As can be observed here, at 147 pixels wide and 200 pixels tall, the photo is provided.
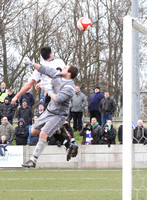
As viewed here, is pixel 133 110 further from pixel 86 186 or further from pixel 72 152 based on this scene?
pixel 86 186

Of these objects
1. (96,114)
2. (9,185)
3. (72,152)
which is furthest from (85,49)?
(72,152)

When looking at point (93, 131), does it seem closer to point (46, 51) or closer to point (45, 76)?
point (45, 76)

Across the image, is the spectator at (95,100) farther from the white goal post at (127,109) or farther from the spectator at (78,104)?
the white goal post at (127,109)

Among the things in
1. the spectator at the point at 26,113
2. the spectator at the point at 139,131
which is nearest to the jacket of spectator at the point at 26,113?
the spectator at the point at 26,113

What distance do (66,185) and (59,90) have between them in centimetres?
461

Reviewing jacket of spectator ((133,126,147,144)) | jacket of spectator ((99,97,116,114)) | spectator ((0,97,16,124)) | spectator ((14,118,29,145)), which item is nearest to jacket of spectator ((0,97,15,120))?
spectator ((0,97,16,124))

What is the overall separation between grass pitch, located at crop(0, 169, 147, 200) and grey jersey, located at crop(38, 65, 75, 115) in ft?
6.14

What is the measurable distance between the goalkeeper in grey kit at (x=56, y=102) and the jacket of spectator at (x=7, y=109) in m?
9.42

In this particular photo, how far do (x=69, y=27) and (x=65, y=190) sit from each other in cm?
1692

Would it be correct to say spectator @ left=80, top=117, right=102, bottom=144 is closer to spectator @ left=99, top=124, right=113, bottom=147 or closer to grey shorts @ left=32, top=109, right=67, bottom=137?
spectator @ left=99, top=124, right=113, bottom=147

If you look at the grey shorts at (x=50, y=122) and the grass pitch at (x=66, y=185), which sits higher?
the grey shorts at (x=50, y=122)

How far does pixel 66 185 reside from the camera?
1124 cm

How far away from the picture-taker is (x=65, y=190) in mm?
10352

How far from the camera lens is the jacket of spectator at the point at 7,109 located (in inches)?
664
